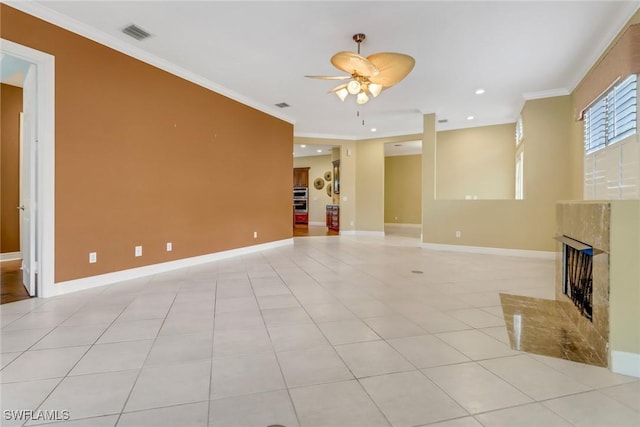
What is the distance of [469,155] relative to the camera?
318 inches

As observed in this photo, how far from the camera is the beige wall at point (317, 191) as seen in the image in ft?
42.5

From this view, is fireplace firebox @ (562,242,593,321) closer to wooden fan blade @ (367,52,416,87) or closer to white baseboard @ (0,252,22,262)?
wooden fan blade @ (367,52,416,87)

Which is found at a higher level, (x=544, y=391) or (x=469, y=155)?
(x=469, y=155)

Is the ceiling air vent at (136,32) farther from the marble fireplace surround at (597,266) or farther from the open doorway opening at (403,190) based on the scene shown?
the open doorway opening at (403,190)

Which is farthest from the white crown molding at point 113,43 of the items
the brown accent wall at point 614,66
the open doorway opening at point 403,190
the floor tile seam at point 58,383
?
the open doorway opening at point 403,190

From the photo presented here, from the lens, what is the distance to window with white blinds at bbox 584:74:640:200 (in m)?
3.32

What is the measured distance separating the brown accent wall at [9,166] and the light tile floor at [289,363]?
299cm

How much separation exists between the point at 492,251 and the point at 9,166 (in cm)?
861

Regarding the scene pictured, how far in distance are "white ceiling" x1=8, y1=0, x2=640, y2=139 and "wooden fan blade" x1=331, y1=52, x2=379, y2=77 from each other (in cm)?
49

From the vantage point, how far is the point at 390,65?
11.0ft

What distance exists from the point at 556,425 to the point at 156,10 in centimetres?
449

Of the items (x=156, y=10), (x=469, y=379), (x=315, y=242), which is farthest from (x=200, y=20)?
(x=315, y=242)

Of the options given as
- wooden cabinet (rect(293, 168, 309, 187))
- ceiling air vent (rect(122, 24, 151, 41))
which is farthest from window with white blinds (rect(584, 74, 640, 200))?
wooden cabinet (rect(293, 168, 309, 187))

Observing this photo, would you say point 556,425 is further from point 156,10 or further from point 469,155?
point 469,155
